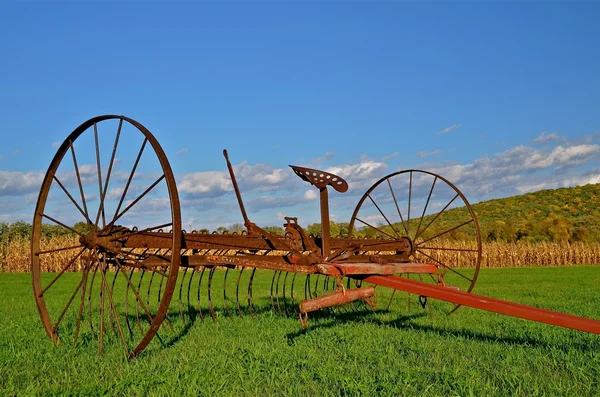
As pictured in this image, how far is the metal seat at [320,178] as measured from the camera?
5797mm

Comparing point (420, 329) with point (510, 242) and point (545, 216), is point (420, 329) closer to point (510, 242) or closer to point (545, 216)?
point (510, 242)

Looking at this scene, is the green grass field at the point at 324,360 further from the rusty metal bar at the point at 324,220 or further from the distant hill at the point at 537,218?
the distant hill at the point at 537,218

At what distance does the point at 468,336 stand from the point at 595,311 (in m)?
3.51

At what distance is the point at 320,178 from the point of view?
5.86 m

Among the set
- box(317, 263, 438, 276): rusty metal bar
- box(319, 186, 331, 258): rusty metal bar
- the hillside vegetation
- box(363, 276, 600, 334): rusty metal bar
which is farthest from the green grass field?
the hillside vegetation

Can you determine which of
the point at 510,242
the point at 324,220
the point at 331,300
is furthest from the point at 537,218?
the point at 331,300

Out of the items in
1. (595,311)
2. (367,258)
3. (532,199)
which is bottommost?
(595,311)

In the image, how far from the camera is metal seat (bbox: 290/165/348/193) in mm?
5797

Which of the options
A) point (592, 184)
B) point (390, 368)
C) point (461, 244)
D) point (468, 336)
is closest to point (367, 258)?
point (468, 336)

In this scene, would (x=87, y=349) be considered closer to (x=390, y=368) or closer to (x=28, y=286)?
(x=390, y=368)

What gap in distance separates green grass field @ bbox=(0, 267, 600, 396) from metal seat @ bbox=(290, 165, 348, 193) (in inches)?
60.2

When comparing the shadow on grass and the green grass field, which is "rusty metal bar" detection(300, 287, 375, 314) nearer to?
the green grass field

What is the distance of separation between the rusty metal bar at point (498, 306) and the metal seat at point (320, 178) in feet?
3.20

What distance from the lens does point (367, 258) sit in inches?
265
